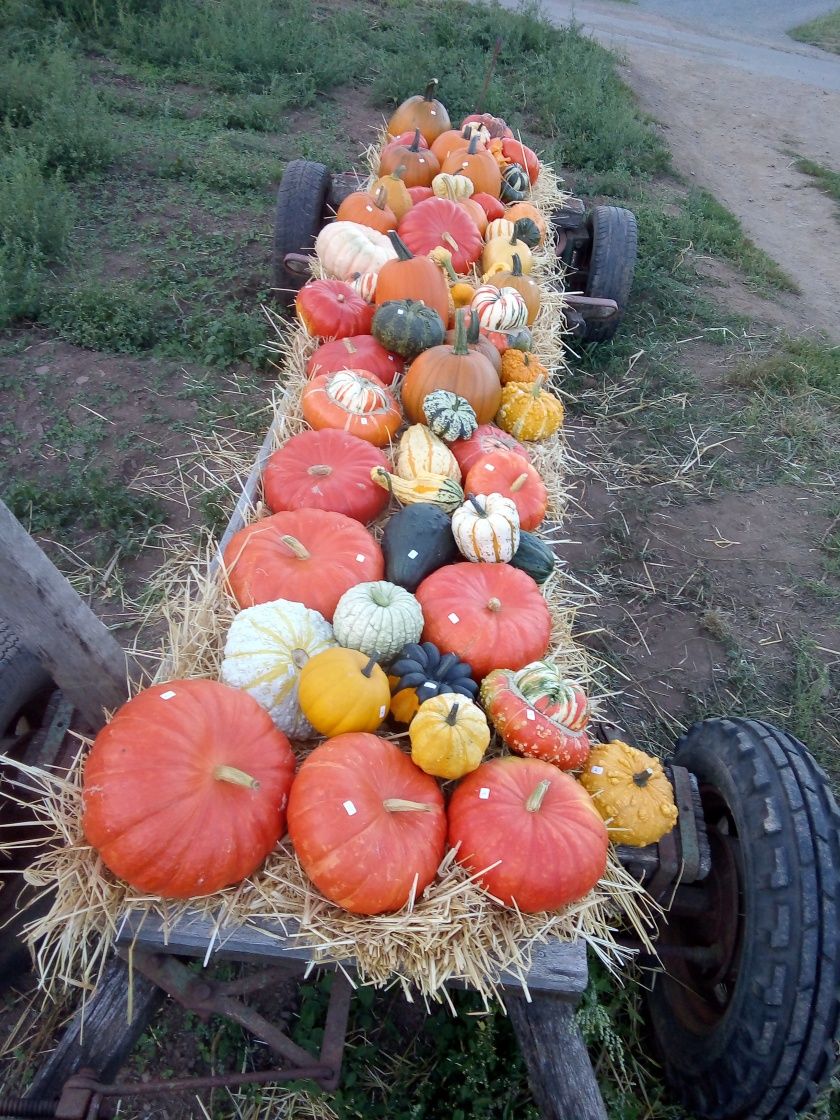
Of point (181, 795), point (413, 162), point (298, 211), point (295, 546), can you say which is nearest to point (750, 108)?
point (413, 162)

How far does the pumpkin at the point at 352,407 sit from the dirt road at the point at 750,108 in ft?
18.8

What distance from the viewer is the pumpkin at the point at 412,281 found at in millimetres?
3912

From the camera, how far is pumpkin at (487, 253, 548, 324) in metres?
4.37

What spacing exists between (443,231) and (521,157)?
2089 mm

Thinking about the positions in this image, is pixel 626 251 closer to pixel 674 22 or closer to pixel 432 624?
pixel 432 624

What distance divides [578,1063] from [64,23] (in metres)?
12.3

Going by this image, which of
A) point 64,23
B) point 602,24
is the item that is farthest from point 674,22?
point 64,23

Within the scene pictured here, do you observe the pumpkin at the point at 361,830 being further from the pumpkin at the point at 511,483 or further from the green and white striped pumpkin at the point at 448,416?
the green and white striped pumpkin at the point at 448,416

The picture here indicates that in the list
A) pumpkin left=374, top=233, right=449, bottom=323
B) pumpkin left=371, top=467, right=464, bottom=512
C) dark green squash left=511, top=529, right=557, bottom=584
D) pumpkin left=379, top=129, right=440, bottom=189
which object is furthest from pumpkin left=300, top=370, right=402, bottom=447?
pumpkin left=379, top=129, right=440, bottom=189

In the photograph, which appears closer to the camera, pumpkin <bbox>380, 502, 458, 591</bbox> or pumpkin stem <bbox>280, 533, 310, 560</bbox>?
pumpkin stem <bbox>280, 533, 310, 560</bbox>

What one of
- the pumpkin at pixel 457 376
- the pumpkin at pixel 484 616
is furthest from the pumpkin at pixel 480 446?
the pumpkin at pixel 484 616

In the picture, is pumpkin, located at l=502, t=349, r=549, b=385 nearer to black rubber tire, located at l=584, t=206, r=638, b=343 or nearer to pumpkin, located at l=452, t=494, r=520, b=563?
pumpkin, located at l=452, t=494, r=520, b=563

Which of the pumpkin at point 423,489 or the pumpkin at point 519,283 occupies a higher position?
the pumpkin at point 519,283

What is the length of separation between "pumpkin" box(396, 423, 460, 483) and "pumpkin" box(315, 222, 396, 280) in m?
1.66
